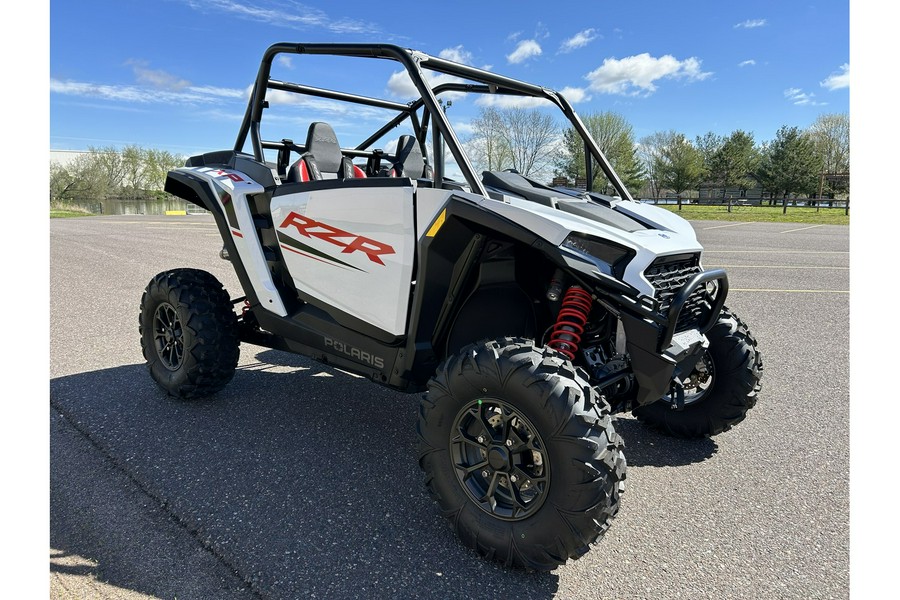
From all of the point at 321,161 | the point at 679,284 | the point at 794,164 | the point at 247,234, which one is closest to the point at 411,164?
the point at 321,161

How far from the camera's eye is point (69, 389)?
13.0 feet

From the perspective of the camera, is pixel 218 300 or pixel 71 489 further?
pixel 218 300

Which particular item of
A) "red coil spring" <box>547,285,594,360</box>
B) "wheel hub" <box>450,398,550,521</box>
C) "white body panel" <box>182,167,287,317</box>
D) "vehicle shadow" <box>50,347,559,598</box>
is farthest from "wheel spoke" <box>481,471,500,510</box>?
"white body panel" <box>182,167,287,317</box>

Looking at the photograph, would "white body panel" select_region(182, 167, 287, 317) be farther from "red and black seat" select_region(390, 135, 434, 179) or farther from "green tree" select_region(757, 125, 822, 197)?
"green tree" select_region(757, 125, 822, 197)

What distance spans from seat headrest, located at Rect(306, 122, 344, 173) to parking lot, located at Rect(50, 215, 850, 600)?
158cm

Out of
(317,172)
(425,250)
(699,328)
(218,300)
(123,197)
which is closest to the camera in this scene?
(425,250)

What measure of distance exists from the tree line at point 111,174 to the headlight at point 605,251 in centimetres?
5465

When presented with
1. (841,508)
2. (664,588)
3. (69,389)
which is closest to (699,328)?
(841,508)

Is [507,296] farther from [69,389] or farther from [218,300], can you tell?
[69,389]

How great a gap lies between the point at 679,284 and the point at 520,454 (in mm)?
1050

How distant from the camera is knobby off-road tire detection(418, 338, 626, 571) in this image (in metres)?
2.04

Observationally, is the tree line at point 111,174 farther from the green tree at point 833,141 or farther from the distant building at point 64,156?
the green tree at point 833,141

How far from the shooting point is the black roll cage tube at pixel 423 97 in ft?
8.38

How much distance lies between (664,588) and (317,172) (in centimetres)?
276
